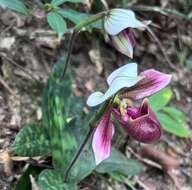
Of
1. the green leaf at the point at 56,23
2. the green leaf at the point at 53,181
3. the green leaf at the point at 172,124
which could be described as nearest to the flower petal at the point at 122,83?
the green leaf at the point at 56,23

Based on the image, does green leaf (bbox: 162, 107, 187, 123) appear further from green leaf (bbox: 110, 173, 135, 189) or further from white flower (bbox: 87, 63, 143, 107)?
white flower (bbox: 87, 63, 143, 107)

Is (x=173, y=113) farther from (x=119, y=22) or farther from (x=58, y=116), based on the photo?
(x=119, y=22)

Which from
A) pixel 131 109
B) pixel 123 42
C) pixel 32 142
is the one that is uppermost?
pixel 123 42

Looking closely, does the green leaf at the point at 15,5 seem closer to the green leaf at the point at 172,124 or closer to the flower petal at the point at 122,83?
the flower petal at the point at 122,83

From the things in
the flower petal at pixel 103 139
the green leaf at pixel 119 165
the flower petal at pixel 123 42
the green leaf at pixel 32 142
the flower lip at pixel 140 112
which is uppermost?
the flower petal at pixel 123 42

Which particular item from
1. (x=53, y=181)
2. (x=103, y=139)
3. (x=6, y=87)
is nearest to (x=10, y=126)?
(x=6, y=87)

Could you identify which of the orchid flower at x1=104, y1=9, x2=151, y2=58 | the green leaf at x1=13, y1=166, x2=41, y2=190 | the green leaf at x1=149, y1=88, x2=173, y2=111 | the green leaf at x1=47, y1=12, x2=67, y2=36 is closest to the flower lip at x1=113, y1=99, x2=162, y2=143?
the orchid flower at x1=104, y1=9, x2=151, y2=58

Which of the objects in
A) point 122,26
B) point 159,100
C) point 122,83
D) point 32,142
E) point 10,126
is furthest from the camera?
point 159,100
